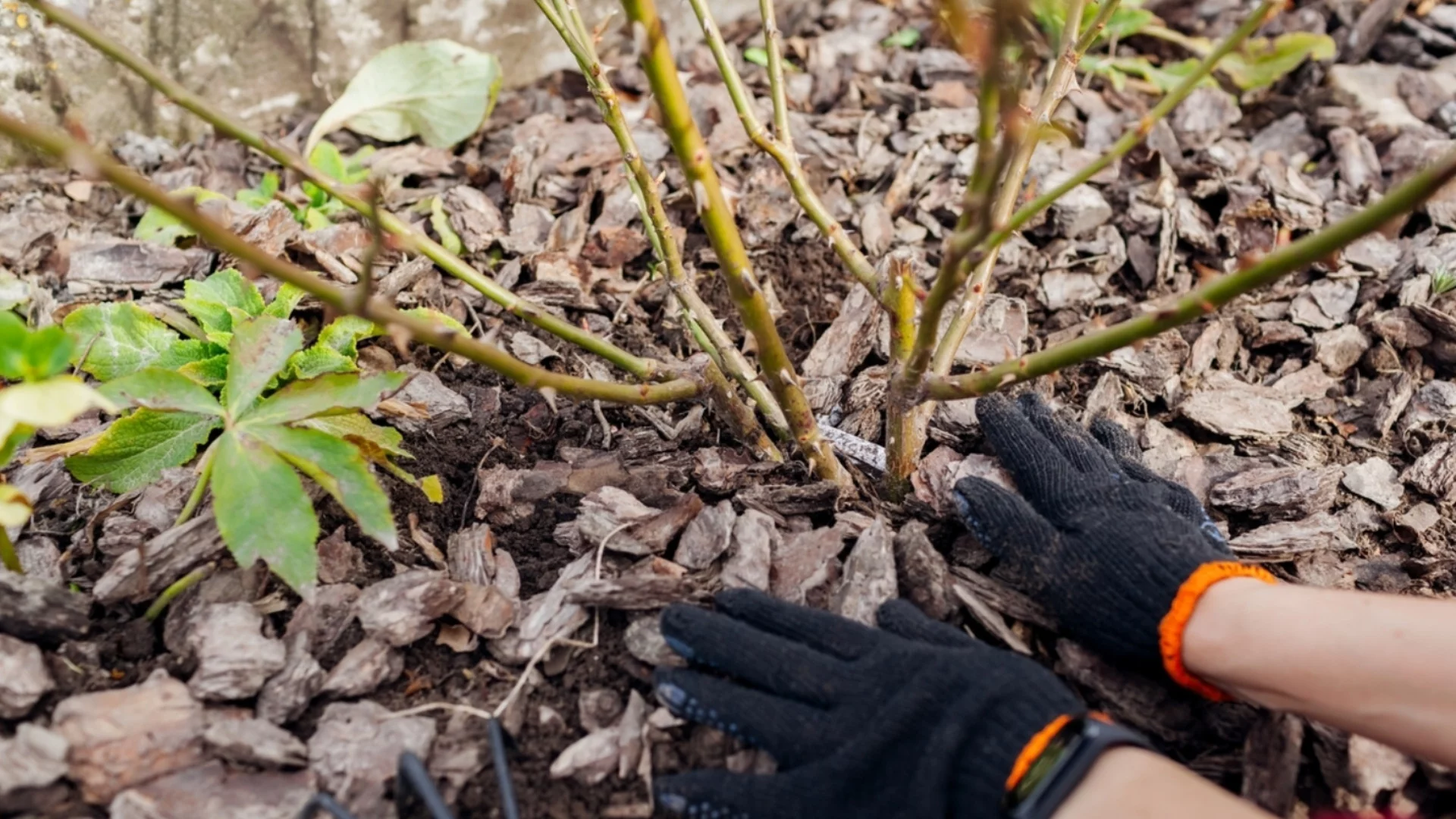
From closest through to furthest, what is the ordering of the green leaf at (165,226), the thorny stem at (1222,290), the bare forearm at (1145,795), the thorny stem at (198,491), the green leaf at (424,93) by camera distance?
1. the thorny stem at (1222,290)
2. the bare forearm at (1145,795)
3. the thorny stem at (198,491)
4. the green leaf at (165,226)
5. the green leaf at (424,93)

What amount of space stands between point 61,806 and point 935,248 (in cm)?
210

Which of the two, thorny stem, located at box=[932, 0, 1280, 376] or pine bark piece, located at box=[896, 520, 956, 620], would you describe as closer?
thorny stem, located at box=[932, 0, 1280, 376]

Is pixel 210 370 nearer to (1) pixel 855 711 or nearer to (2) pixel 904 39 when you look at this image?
(1) pixel 855 711

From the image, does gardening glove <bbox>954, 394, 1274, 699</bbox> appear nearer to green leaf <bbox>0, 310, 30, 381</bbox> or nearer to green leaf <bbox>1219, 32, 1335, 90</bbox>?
green leaf <bbox>0, 310, 30, 381</bbox>

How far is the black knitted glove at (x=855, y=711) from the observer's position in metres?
1.37

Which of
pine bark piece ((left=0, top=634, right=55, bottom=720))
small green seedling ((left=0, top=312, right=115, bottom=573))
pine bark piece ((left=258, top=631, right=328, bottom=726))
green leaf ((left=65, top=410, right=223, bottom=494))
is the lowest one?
pine bark piece ((left=258, top=631, right=328, bottom=726))

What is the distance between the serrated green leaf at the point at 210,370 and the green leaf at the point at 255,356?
0.24 meters

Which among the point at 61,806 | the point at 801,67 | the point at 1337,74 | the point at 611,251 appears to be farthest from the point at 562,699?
the point at 1337,74

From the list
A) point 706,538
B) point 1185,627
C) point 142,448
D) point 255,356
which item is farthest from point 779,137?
point 142,448

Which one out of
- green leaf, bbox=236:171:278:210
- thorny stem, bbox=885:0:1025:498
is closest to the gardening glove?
thorny stem, bbox=885:0:1025:498

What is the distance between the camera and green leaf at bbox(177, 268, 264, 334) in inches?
74.3

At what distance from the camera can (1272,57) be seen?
3012 millimetres

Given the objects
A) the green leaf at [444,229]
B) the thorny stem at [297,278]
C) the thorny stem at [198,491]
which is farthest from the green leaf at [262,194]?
the thorny stem at [297,278]

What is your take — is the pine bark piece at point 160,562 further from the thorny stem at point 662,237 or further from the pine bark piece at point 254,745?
the thorny stem at point 662,237
